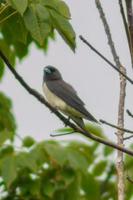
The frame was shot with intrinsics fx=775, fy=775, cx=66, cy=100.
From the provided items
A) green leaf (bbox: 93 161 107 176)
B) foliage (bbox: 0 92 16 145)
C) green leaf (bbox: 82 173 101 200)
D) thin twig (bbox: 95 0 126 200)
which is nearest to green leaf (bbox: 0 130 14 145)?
foliage (bbox: 0 92 16 145)

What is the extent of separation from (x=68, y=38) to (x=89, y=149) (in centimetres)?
283

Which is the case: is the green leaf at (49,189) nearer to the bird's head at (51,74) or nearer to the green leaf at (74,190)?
the green leaf at (74,190)

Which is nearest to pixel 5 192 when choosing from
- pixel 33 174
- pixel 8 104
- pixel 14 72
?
pixel 33 174

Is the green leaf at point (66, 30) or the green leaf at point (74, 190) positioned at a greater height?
the green leaf at point (66, 30)

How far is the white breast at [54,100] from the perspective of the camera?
5559 mm

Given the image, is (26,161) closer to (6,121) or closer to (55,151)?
(55,151)

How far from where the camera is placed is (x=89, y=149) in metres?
6.16

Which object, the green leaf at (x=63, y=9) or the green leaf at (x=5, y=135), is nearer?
the green leaf at (x=63, y=9)

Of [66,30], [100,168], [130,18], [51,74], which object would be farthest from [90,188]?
[130,18]

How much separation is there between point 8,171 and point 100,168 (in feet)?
4.25

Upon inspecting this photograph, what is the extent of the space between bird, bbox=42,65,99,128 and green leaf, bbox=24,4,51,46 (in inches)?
56.5

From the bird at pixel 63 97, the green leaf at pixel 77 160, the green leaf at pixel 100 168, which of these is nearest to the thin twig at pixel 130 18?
the bird at pixel 63 97

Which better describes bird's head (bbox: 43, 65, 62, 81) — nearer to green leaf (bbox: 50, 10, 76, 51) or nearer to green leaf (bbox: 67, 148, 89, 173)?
green leaf (bbox: 67, 148, 89, 173)

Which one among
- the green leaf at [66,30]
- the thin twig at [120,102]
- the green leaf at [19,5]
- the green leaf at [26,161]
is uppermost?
the green leaf at [19,5]
